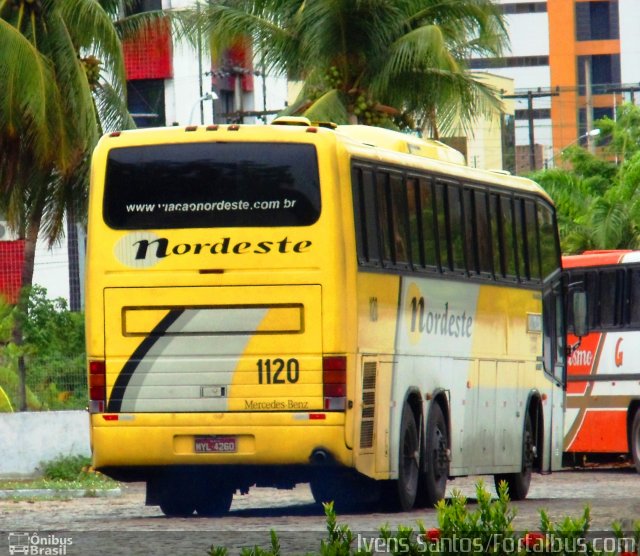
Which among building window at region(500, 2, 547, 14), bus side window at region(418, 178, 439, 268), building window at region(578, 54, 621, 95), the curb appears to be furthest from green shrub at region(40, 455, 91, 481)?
building window at region(500, 2, 547, 14)

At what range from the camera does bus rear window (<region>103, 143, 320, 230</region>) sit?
14.3 m

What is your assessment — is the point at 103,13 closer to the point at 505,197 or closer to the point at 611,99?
the point at 505,197

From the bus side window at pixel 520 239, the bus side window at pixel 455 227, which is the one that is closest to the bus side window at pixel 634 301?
the bus side window at pixel 520 239

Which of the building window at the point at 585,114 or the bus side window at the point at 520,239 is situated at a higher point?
the building window at the point at 585,114

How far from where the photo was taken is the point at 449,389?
16656 mm

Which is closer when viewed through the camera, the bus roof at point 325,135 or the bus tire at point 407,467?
the bus roof at point 325,135

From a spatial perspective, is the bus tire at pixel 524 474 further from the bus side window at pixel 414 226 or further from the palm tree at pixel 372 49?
the palm tree at pixel 372 49

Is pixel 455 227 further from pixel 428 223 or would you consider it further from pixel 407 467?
pixel 407 467

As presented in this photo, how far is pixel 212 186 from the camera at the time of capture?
14.5 metres

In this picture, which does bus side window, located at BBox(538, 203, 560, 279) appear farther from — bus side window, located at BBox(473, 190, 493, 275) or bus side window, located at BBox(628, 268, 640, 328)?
bus side window, located at BBox(628, 268, 640, 328)

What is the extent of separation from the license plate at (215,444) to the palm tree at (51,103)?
13949mm

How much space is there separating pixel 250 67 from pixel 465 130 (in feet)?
83.4

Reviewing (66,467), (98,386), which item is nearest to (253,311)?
(98,386)

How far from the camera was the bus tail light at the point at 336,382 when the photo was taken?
1400cm
